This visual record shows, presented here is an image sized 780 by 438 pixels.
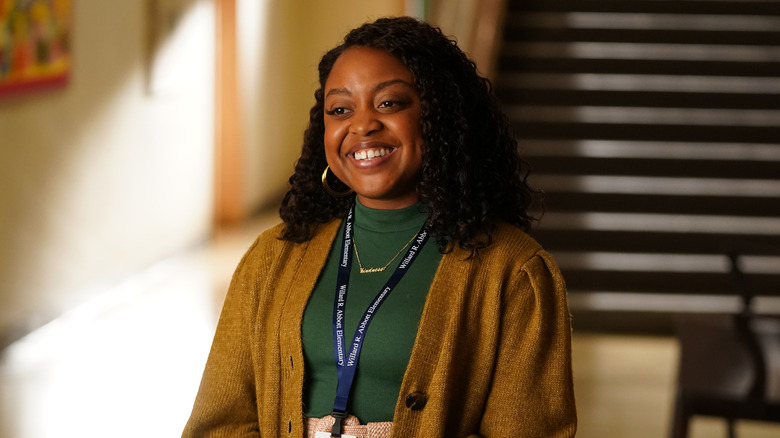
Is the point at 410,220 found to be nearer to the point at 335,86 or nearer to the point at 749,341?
the point at 335,86

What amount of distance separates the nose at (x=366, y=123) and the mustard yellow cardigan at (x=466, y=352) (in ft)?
0.83

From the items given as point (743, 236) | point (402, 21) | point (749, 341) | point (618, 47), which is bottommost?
point (743, 236)

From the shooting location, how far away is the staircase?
657 centimetres

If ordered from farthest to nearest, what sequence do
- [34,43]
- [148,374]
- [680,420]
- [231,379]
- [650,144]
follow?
[650,144] → [34,43] → [148,374] → [680,420] → [231,379]

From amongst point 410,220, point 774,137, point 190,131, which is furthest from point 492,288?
point 190,131

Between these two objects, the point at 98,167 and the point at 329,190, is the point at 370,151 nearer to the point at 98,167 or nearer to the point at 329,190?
the point at 329,190

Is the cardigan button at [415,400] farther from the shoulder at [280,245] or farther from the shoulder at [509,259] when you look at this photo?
the shoulder at [280,245]

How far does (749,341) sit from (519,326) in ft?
6.77

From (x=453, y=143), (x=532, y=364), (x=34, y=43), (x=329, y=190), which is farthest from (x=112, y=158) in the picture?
(x=532, y=364)

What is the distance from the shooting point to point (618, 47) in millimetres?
7781

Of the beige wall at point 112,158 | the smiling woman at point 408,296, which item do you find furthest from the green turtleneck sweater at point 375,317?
the beige wall at point 112,158

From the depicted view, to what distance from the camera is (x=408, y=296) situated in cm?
163

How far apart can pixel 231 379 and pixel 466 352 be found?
43 cm

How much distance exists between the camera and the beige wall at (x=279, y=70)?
432 inches
